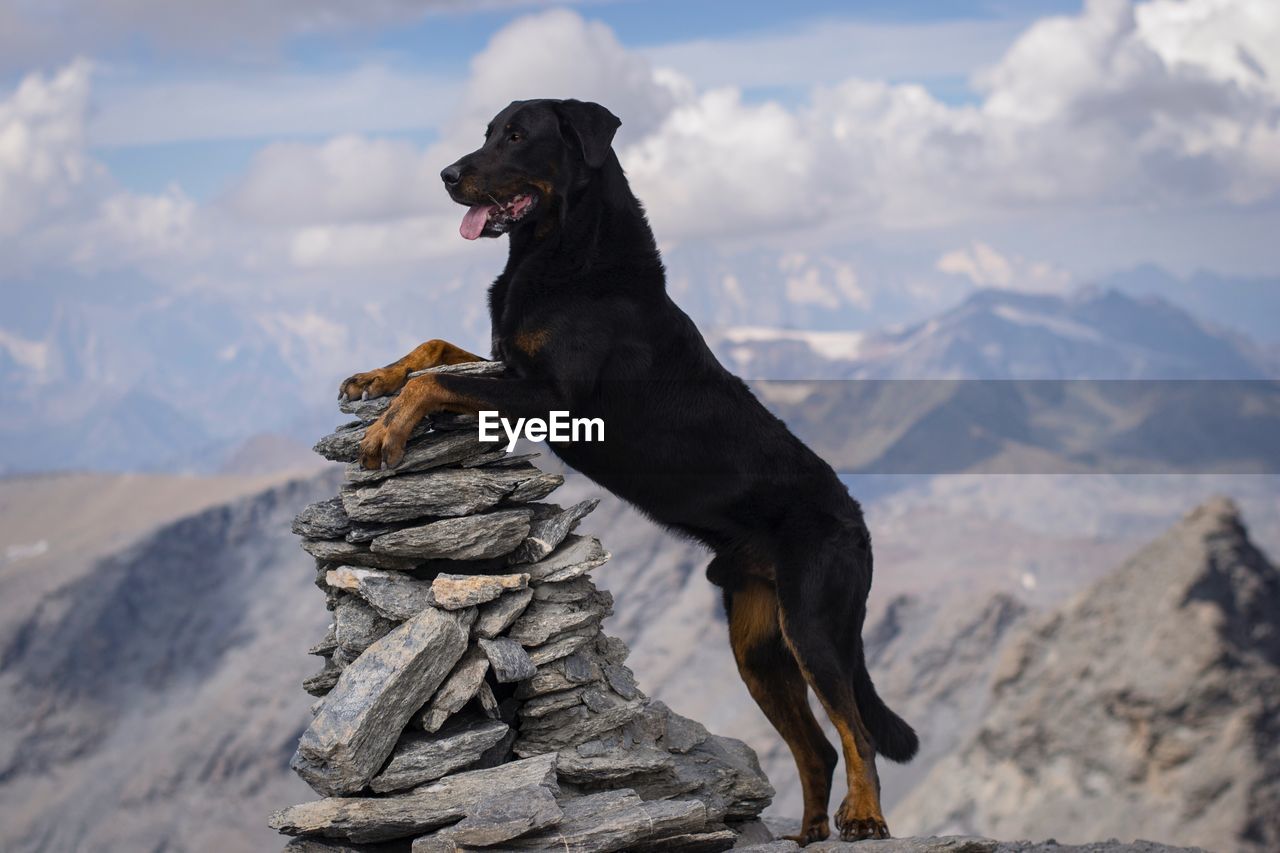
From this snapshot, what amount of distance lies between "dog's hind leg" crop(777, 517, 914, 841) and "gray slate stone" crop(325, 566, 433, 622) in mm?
2652

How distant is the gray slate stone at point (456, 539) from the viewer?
8.91 metres

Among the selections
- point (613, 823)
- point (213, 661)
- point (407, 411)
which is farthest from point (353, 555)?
point (213, 661)

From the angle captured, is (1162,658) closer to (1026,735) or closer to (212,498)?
(1026,735)

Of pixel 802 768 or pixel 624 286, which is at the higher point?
pixel 624 286

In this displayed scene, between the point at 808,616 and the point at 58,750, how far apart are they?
122 meters

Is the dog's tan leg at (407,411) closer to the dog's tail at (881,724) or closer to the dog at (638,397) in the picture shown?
the dog at (638,397)

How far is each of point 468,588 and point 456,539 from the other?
0.42m

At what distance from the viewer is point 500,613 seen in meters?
8.97

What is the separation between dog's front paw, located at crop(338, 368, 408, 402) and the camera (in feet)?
28.6

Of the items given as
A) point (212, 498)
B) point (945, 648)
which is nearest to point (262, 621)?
point (212, 498)

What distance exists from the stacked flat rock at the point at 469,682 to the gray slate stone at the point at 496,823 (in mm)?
11

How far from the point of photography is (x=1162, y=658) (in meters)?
50.0

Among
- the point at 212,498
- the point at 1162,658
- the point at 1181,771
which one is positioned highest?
the point at 212,498

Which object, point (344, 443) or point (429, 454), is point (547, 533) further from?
point (344, 443)
